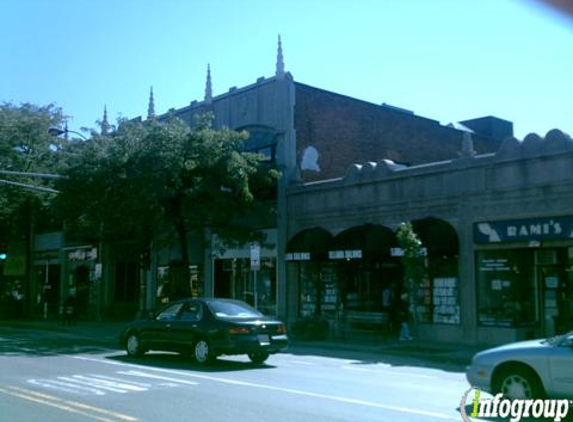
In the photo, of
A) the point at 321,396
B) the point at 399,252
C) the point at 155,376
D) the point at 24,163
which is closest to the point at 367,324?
the point at 399,252

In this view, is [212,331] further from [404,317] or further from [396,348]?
[404,317]

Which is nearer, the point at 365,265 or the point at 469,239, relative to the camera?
the point at 469,239

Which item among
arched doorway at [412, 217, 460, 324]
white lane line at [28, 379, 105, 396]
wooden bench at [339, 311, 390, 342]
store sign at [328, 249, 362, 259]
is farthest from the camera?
store sign at [328, 249, 362, 259]

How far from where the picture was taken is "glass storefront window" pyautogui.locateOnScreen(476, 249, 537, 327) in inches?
810

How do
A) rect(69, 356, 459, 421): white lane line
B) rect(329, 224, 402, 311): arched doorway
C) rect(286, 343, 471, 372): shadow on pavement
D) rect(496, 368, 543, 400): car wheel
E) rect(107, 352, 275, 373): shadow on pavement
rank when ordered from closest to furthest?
rect(496, 368, 543, 400): car wheel
rect(69, 356, 459, 421): white lane line
rect(107, 352, 275, 373): shadow on pavement
rect(286, 343, 471, 372): shadow on pavement
rect(329, 224, 402, 311): arched doorway

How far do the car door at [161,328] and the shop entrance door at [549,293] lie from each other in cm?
1085

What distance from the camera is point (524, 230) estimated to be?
19.8m

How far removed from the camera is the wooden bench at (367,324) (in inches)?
819

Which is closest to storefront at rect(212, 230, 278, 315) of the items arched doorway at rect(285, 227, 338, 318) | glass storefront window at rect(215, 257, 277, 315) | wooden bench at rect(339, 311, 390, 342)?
glass storefront window at rect(215, 257, 277, 315)

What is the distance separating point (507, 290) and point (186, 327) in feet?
34.3

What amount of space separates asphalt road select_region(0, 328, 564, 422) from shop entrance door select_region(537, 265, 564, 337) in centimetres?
539

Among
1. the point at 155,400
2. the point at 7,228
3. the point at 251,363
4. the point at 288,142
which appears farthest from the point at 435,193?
the point at 7,228

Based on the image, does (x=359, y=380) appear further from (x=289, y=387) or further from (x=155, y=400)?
(x=155, y=400)

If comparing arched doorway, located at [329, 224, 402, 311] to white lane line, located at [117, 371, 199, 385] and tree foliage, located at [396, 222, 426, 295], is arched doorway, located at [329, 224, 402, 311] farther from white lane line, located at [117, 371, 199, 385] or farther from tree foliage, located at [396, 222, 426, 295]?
white lane line, located at [117, 371, 199, 385]
